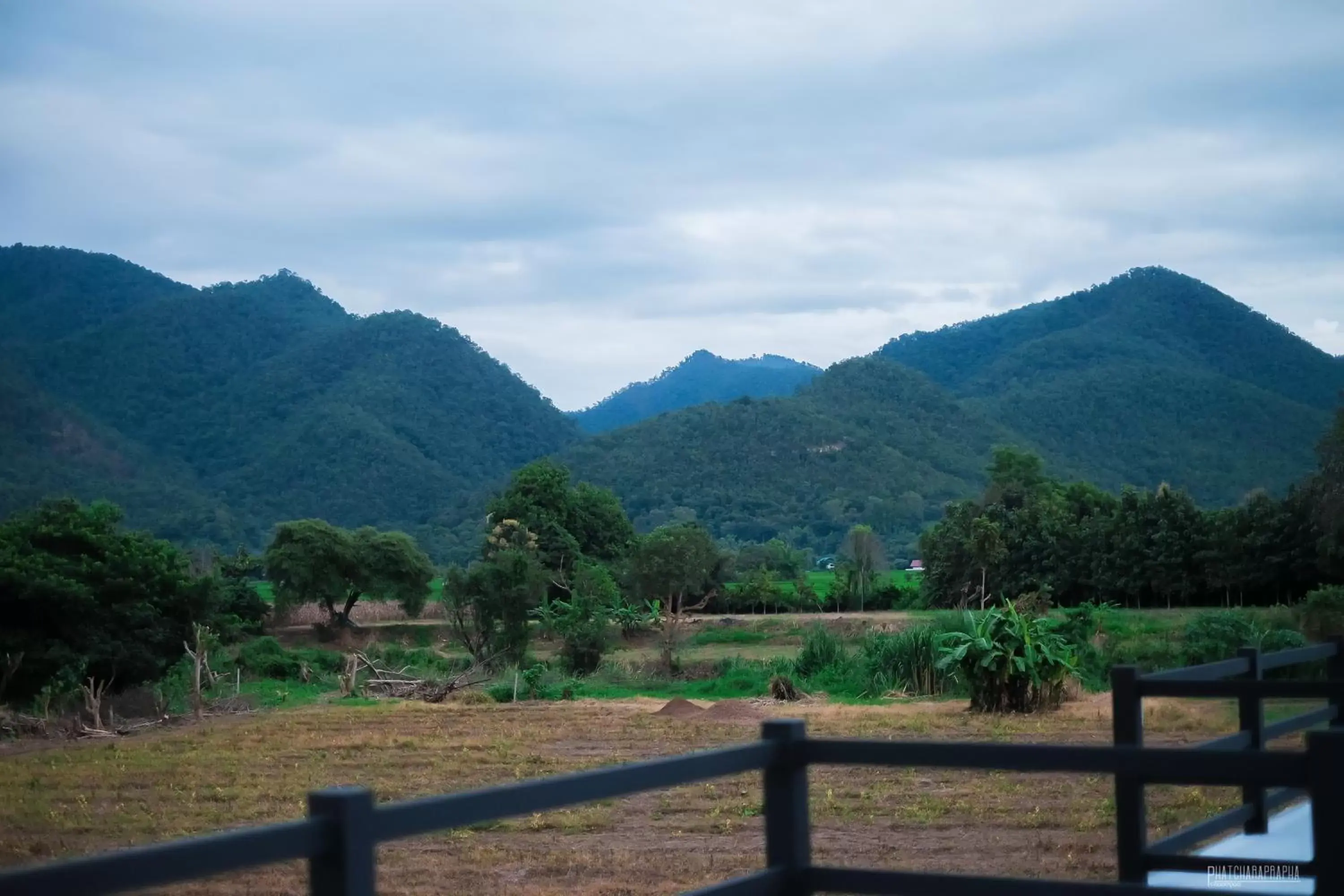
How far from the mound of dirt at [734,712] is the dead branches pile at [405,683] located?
287 inches

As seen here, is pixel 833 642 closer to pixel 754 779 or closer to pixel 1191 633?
pixel 1191 633

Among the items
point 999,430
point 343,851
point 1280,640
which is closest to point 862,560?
point 1280,640

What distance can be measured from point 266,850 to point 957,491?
306 ft

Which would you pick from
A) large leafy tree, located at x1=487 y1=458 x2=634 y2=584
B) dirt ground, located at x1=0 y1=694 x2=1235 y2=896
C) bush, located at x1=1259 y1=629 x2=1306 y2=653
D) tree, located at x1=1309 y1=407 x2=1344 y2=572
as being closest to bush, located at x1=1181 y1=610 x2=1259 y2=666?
bush, located at x1=1259 y1=629 x2=1306 y2=653

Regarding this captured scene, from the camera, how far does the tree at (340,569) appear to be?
48844 millimetres

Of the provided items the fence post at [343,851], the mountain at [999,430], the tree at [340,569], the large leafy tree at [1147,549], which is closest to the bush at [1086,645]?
the large leafy tree at [1147,549]

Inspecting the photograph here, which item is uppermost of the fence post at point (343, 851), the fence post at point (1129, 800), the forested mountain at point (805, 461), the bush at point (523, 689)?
the forested mountain at point (805, 461)

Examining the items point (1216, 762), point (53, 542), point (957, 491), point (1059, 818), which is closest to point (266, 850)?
point (1216, 762)

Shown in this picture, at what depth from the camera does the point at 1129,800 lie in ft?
17.4

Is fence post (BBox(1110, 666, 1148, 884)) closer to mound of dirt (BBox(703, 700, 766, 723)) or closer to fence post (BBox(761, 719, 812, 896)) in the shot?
fence post (BBox(761, 719, 812, 896))

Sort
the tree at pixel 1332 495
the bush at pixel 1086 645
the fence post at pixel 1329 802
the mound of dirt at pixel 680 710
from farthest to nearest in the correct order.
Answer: the tree at pixel 1332 495
the bush at pixel 1086 645
the mound of dirt at pixel 680 710
the fence post at pixel 1329 802

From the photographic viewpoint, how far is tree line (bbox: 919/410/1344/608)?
4178 centimetres

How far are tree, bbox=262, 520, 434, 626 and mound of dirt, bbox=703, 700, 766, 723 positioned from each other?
2831 cm

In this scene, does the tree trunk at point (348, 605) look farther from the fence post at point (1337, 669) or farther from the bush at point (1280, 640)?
the fence post at point (1337, 669)
